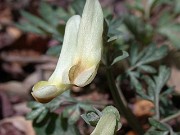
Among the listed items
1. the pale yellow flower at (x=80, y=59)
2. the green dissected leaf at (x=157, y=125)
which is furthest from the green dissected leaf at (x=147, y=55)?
the pale yellow flower at (x=80, y=59)

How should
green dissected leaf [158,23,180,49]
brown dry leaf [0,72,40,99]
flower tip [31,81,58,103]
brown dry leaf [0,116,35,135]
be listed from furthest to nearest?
brown dry leaf [0,72,40,99] → green dissected leaf [158,23,180,49] → brown dry leaf [0,116,35,135] → flower tip [31,81,58,103]

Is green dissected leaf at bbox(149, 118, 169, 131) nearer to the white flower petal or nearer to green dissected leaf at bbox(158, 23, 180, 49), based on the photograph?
the white flower petal

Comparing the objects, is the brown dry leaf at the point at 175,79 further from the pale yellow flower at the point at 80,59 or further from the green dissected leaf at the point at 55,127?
the pale yellow flower at the point at 80,59

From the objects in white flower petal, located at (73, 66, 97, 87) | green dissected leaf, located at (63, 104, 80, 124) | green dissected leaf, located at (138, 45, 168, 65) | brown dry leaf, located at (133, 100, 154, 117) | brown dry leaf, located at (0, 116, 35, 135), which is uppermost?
white flower petal, located at (73, 66, 97, 87)

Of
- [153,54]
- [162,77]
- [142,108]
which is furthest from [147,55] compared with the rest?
[142,108]

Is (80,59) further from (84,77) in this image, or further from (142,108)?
(142,108)

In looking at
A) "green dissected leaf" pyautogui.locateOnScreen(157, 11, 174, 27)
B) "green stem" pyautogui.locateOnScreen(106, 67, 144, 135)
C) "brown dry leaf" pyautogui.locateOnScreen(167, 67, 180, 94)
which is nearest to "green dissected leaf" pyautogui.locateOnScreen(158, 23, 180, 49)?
"green dissected leaf" pyautogui.locateOnScreen(157, 11, 174, 27)
